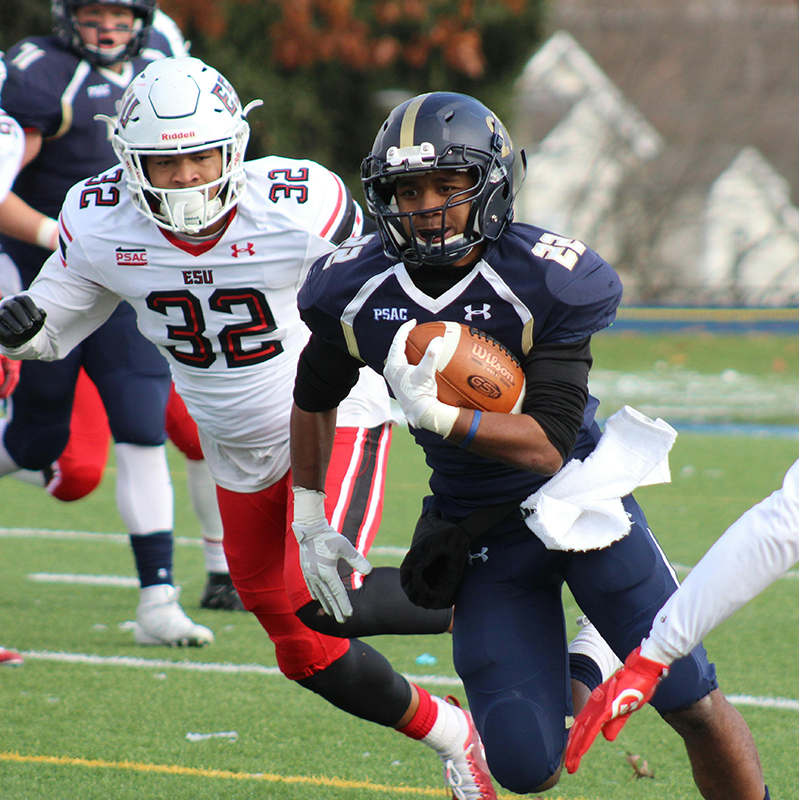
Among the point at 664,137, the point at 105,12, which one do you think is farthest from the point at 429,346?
the point at 664,137

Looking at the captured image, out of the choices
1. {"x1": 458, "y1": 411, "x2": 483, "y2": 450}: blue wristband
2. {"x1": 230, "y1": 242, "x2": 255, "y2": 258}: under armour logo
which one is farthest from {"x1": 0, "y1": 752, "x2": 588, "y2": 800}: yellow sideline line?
{"x1": 230, "y1": 242, "x2": 255, "y2": 258}: under armour logo

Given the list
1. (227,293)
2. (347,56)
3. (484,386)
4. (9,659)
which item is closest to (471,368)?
(484,386)

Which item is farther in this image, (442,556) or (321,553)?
(321,553)

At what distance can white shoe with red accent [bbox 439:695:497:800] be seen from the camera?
302 cm

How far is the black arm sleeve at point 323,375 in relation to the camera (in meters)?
2.86

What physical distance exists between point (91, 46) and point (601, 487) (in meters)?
2.83

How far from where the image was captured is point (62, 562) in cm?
556

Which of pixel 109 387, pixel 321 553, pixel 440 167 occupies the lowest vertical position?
pixel 109 387

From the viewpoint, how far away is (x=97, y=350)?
14.2ft

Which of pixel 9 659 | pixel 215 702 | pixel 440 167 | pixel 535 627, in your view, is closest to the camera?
pixel 440 167

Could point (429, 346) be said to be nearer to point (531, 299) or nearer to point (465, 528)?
point (531, 299)

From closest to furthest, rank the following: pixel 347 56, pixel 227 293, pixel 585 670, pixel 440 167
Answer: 1. pixel 440 167
2. pixel 585 670
3. pixel 227 293
4. pixel 347 56

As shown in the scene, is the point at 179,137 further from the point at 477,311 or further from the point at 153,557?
the point at 153,557

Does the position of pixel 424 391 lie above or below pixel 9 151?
above
